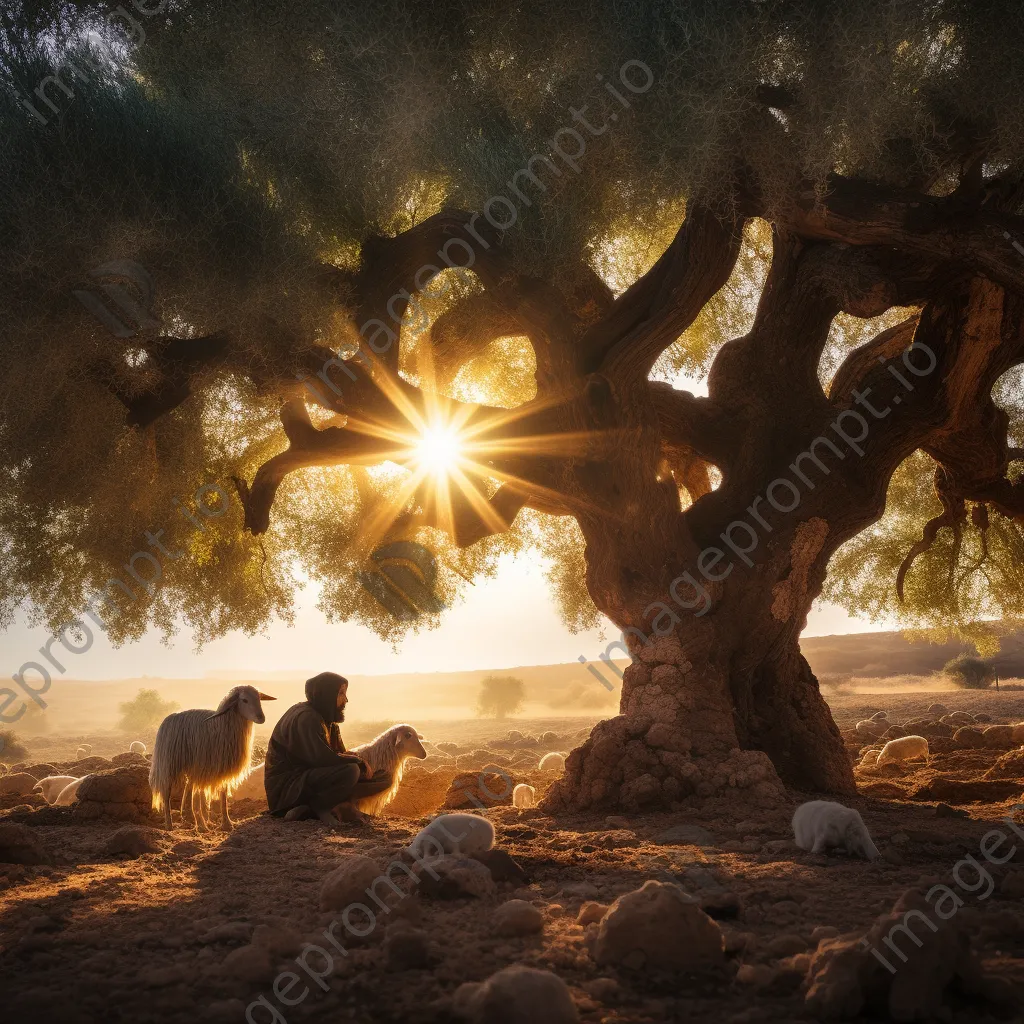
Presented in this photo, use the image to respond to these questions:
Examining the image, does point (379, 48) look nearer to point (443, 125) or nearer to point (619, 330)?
point (443, 125)

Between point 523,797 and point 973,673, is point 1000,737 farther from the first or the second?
point 973,673

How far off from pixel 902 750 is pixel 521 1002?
1072 centimetres

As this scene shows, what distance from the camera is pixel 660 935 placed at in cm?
319

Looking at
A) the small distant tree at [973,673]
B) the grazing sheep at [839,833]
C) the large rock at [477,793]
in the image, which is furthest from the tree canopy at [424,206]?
the small distant tree at [973,673]

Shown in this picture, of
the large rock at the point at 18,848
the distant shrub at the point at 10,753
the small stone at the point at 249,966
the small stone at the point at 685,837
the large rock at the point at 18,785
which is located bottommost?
the small stone at the point at 685,837

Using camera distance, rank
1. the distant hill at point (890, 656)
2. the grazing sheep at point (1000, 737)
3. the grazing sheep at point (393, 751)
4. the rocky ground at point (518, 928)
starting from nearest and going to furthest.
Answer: the rocky ground at point (518, 928) → the grazing sheep at point (393, 751) → the grazing sheep at point (1000, 737) → the distant hill at point (890, 656)

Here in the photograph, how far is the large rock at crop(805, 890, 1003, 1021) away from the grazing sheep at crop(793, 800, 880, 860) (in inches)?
100

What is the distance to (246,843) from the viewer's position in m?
6.50

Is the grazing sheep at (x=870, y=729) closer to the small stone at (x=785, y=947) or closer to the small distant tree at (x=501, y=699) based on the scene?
the small stone at (x=785, y=947)

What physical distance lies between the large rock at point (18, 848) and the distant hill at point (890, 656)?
39.7 m

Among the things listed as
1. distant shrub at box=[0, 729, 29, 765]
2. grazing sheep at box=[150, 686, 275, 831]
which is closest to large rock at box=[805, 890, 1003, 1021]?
grazing sheep at box=[150, 686, 275, 831]

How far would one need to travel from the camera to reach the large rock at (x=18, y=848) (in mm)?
5555

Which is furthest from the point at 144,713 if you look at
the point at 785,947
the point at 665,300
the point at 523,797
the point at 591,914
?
→ the point at 785,947

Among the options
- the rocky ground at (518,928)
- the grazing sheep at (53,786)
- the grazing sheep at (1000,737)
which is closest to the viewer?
the rocky ground at (518,928)
